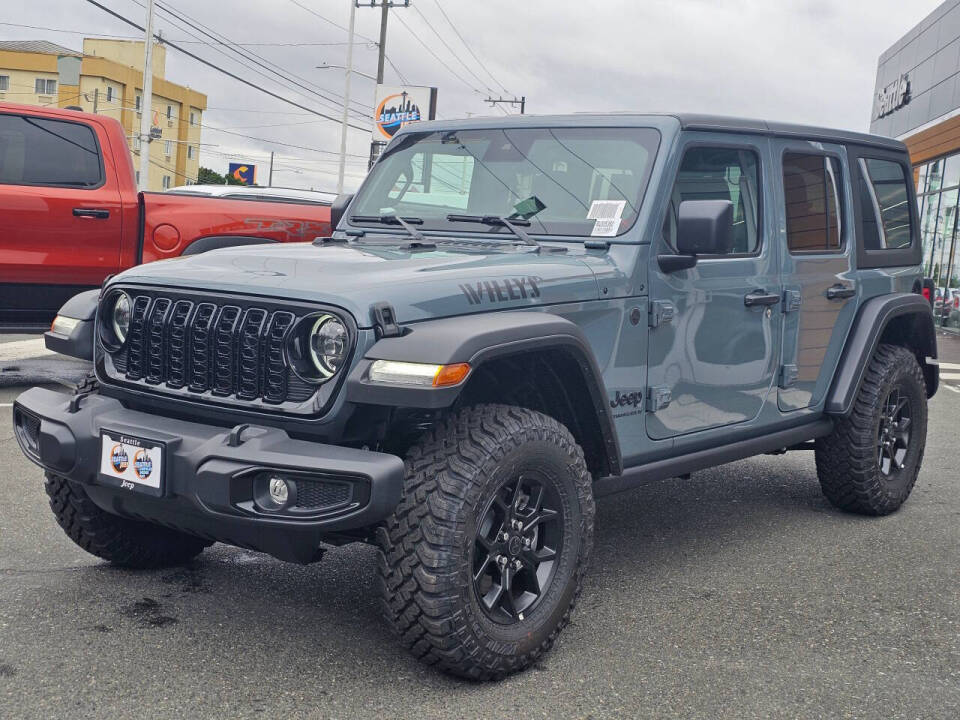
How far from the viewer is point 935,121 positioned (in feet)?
77.8

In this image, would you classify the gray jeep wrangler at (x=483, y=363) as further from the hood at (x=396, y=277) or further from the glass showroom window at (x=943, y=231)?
the glass showroom window at (x=943, y=231)

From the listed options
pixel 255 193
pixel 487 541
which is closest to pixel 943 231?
pixel 255 193

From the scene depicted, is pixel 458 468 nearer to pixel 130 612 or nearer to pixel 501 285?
pixel 501 285

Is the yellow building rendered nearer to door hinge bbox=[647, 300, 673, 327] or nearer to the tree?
the tree

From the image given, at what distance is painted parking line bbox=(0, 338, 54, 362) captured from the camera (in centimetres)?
1069

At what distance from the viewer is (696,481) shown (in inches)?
255

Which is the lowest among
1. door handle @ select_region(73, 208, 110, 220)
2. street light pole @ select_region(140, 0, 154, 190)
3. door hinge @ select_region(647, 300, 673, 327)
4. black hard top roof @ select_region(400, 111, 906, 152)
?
door hinge @ select_region(647, 300, 673, 327)

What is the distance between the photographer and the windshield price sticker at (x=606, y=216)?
4.18m

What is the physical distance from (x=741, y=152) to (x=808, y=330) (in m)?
0.89

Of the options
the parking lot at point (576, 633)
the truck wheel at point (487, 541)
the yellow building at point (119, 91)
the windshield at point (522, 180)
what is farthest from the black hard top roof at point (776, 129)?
the yellow building at point (119, 91)

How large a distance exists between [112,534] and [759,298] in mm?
2715

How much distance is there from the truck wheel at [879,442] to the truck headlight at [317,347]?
309cm

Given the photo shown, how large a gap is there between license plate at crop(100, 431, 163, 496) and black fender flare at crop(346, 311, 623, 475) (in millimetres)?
606

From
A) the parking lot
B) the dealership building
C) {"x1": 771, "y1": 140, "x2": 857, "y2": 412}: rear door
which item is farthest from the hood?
the dealership building
